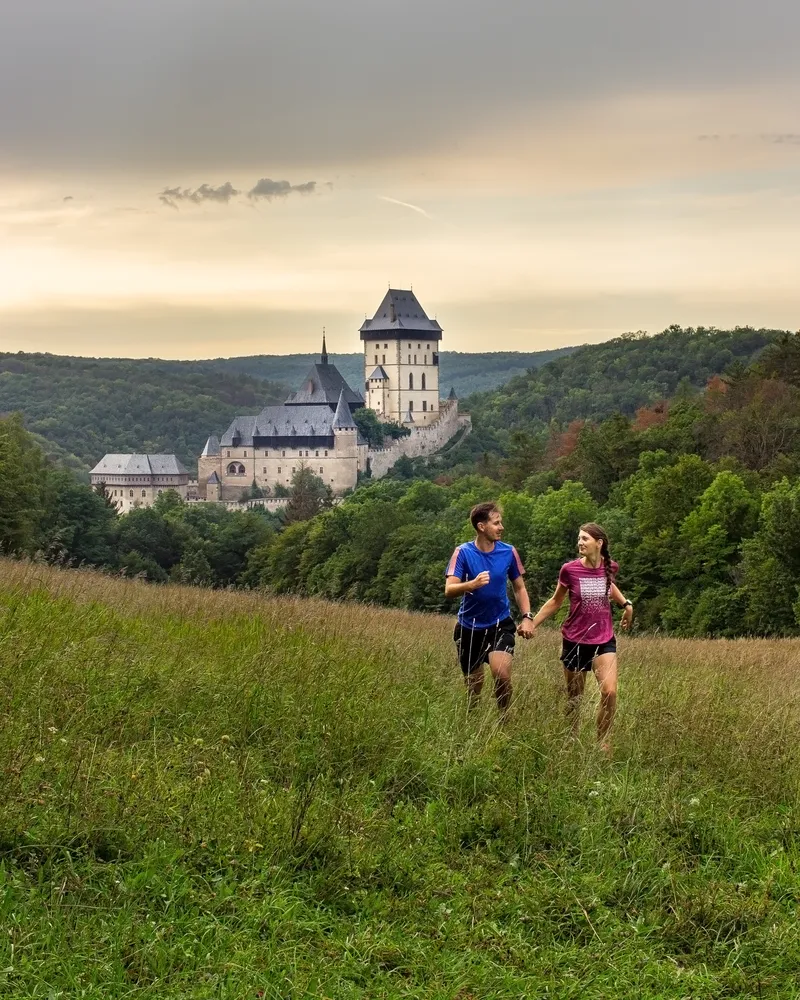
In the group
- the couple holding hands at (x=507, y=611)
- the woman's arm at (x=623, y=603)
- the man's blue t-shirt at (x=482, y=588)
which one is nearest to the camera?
the couple holding hands at (x=507, y=611)

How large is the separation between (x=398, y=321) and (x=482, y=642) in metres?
155

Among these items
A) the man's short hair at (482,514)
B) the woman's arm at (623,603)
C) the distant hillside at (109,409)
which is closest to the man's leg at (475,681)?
the man's short hair at (482,514)

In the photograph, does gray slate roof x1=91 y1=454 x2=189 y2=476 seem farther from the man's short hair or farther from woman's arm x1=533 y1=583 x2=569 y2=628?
the man's short hair

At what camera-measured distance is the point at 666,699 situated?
22.1 feet

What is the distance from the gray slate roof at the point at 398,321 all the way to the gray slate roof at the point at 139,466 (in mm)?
31277

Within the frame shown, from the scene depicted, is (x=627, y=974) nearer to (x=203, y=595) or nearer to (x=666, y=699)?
(x=666, y=699)

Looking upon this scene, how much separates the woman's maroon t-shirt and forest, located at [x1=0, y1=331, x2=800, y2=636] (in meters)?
14.0

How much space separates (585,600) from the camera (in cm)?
687

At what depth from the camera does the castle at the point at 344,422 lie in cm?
13625

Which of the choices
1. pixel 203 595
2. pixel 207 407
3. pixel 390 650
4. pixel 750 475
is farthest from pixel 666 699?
pixel 207 407

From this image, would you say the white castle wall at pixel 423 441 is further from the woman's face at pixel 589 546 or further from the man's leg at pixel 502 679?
the man's leg at pixel 502 679

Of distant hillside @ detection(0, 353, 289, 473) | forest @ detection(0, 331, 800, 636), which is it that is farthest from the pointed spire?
forest @ detection(0, 331, 800, 636)

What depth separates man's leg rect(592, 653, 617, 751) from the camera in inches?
244

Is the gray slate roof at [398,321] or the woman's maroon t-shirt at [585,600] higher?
the gray slate roof at [398,321]
